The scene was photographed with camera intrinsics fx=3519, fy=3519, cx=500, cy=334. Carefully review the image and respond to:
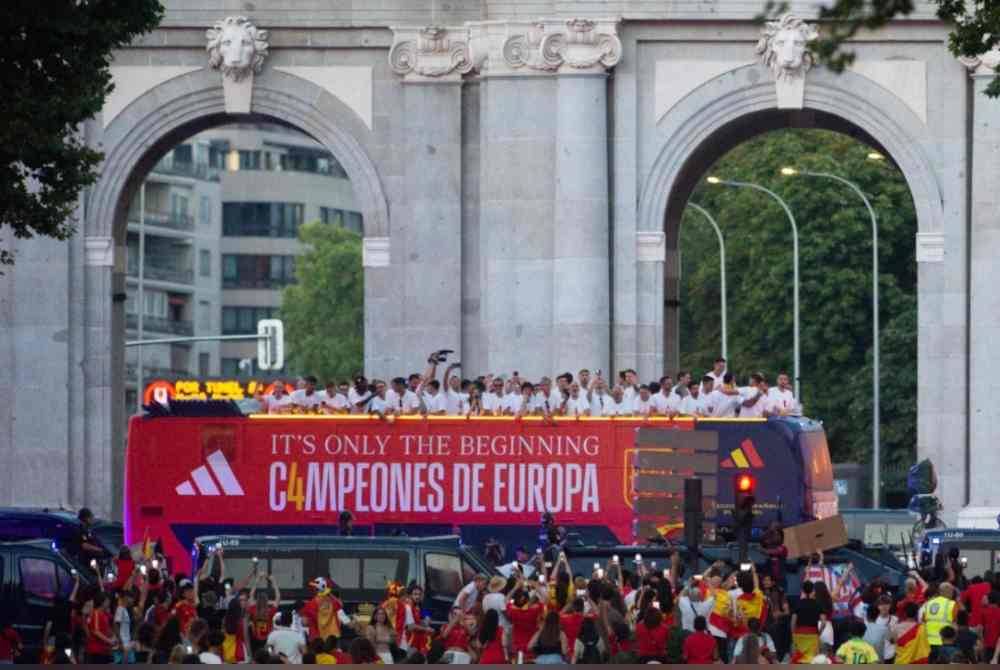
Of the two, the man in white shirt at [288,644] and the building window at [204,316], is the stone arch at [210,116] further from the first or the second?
the building window at [204,316]

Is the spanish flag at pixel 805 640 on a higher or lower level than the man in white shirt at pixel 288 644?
lower

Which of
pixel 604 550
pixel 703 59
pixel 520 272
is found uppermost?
pixel 703 59

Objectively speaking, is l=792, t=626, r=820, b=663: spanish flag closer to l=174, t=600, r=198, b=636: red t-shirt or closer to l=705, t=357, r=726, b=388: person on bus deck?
l=174, t=600, r=198, b=636: red t-shirt

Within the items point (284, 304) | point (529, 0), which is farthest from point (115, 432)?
point (284, 304)

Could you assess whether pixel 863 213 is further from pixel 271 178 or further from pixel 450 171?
pixel 271 178

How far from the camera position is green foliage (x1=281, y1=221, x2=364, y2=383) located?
460 ft

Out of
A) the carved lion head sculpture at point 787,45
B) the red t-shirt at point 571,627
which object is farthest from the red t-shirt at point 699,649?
the carved lion head sculpture at point 787,45

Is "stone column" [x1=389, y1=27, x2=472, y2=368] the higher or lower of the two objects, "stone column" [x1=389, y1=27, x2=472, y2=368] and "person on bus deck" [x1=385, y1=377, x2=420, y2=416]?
the higher

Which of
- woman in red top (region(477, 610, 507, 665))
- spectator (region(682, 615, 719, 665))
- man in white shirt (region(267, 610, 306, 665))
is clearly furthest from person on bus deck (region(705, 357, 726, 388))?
spectator (region(682, 615, 719, 665))

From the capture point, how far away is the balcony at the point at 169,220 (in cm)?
14925

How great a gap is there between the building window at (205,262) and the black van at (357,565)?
114m

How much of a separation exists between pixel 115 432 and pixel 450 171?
25.2 ft

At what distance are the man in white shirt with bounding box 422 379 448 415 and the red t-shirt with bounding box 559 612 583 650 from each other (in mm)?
17161

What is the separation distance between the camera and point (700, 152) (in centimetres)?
6206
